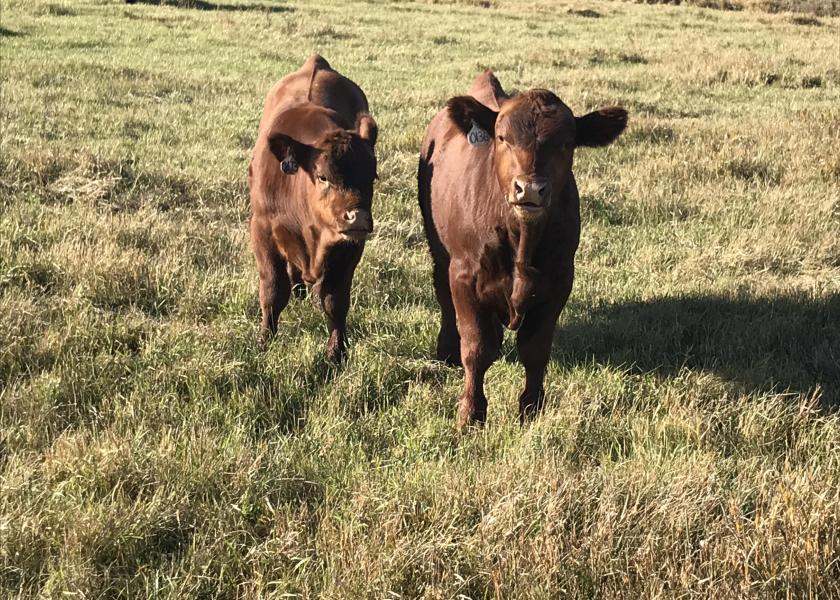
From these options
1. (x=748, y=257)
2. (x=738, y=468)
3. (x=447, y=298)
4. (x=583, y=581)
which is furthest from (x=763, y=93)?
(x=583, y=581)

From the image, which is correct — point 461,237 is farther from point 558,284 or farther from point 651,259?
point 651,259

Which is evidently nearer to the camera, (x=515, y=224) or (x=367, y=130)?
(x=515, y=224)

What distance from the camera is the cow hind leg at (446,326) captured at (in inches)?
191

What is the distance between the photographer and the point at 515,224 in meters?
3.62

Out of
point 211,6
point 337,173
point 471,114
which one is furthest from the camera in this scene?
point 211,6

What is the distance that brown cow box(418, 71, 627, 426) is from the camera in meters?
3.31

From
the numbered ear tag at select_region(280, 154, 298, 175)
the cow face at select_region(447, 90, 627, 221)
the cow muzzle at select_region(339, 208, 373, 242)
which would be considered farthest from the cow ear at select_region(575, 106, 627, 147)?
the numbered ear tag at select_region(280, 154, 298, 175)

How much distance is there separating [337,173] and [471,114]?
2.80ft

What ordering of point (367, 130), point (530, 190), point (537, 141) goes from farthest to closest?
point (367, 130)
point (537, 141)
point (530, 190)

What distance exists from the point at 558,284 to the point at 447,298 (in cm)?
129

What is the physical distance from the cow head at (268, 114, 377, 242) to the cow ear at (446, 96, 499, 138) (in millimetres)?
691

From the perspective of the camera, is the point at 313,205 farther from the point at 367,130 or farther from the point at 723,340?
the point at 723,340

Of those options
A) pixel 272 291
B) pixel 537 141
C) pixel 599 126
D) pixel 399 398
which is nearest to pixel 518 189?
pixel 537 141

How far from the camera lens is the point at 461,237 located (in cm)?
402
